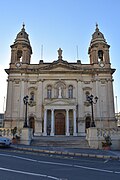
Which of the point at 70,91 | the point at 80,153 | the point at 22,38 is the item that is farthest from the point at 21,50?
the point at 80,153

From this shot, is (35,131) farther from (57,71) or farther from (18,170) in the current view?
(18,170)

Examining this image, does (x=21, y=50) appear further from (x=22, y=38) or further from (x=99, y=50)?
(x=99, y=50)

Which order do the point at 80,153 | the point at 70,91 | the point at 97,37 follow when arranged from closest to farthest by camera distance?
the point at 80,153 < the point at 70,91 < the point at 97,37

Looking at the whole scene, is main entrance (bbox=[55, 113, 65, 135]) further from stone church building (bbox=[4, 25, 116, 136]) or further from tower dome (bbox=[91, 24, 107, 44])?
tower dome (bbox=[91, 24, 107, 44])

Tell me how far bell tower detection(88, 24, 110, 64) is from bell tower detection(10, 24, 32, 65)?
1228 centimetres

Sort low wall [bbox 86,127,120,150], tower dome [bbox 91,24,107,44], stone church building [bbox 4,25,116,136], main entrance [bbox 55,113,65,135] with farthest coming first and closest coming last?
tower dome [bbox 91,24,107,44]
main entrance [bbox 55,113,65,135]
stone church building [bbox 4,25,116,136]
low wall [bbox 86,127,120,150]

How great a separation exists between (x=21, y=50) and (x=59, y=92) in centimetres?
1161

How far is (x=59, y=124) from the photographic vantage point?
3334cm

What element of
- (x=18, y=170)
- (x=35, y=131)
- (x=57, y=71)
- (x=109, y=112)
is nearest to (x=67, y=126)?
(x=35, y=131)

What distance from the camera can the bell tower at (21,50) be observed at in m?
37.2

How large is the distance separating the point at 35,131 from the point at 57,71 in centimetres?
1116

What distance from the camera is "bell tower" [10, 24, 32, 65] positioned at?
122ft

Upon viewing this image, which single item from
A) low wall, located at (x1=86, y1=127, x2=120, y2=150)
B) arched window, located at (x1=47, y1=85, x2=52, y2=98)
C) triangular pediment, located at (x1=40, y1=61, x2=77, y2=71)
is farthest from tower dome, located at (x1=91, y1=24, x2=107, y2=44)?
low wall, located at (x1=86, y1=127, x2=120, y2=150)

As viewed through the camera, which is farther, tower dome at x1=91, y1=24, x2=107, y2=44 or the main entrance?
tower dome at x1=91, y1=24, x2=107, y2=44
